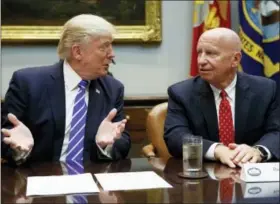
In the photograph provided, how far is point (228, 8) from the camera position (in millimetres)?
4438

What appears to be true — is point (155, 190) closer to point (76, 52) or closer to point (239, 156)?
point (239, 156)

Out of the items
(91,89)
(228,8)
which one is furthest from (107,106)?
(228,8)

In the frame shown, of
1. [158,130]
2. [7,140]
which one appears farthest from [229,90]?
[7,140]

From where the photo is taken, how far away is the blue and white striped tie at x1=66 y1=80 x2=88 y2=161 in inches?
95.7

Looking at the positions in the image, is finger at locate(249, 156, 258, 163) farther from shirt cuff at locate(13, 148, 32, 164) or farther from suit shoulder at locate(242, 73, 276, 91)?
shirt cuff at locate(13, 148, 32, 164)

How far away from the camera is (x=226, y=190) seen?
1682mm

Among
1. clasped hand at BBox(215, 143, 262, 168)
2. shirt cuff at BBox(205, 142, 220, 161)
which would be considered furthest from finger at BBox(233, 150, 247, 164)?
shirt cuff at BBox(205, 142, 220, 161)

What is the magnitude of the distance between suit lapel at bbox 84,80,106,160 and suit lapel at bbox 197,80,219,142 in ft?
1.71

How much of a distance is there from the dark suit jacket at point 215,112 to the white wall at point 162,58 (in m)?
1.82

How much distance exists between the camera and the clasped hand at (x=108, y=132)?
2.28 m

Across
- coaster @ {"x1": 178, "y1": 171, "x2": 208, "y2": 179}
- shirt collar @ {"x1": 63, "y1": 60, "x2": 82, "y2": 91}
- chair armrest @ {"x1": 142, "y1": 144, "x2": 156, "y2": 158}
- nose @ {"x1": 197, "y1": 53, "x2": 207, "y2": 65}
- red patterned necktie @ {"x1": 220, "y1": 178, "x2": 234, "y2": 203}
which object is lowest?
chair armrest @ {"x1": 142, "y1": 144, "x2": 156, "y2": 158}

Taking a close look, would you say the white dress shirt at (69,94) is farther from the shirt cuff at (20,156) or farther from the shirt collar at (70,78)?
the shirt cuff at (20,156)

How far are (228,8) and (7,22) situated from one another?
6.21 ft

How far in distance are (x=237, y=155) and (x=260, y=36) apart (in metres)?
2.35
